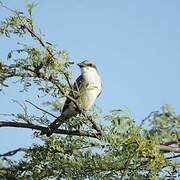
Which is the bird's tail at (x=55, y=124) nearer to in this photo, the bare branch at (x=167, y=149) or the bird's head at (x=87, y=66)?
the bare branch at (x=167, y=149)

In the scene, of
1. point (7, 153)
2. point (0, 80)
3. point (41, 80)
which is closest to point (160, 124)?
point (41, 80)

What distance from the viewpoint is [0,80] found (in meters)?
3.14

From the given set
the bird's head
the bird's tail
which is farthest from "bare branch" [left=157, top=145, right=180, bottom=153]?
the bird's head

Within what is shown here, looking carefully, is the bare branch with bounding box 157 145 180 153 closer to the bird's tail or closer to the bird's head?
the bird's tail

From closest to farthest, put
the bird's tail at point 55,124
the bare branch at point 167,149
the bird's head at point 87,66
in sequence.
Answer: the bare branch at point 167,149, the bird's tail at point 55,124, the bird's head at point 87,66

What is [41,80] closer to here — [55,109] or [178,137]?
[55,109]

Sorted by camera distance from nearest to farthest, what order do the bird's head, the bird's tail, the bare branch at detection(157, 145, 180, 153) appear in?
1. the bare branch at detection(157, 145, 180, 153)
2. the bird's tail
3. the bird's head

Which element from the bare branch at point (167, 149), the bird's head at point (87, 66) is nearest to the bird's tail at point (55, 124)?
the bare branch at point (167, 149)

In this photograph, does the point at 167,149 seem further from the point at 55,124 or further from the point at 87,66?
the point at 87,66

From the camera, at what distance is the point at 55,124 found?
3.47m

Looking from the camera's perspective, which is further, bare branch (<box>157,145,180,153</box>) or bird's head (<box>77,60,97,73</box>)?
bird's head (<box>77,60,97,73</box>)

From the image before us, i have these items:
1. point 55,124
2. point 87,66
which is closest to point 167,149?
point 55,124

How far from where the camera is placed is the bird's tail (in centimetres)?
339

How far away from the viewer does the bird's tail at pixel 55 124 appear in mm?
3387
